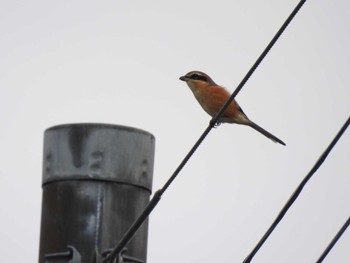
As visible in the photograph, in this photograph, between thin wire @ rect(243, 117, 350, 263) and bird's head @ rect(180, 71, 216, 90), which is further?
bird's head @ rect(180, 71, 216, 90)

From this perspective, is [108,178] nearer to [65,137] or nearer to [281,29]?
[65,137]

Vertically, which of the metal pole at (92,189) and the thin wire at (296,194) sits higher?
the thin wire at (296,194)

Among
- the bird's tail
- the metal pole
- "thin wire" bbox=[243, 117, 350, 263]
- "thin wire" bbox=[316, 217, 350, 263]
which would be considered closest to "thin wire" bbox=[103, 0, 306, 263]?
the metal pole

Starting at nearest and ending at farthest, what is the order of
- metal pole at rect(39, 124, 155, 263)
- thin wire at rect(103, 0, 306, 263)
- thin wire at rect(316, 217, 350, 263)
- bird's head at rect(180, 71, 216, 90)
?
thin wire at rect(316, 217, 350, 263), thin wire at rect(103, 0, 306, 263), metal pole at rect(39, 124, 155, 263), bird's head at rect(180, 71, 216, 90)

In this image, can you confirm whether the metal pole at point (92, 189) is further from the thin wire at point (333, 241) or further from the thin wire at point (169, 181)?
the thin wire at point (333, 241)

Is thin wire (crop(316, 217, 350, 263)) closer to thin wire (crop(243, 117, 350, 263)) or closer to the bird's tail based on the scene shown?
thin wire (crop(243, 117, 350, 263))

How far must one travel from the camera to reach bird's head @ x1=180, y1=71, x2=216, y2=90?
10.3 metres

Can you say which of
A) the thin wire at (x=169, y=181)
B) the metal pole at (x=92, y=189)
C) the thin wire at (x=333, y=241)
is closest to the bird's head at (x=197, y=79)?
the metal pole at (x=92, y=189)

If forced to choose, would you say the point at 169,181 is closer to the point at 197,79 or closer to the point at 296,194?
the point at 296,194

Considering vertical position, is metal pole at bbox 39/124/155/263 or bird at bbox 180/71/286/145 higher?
bird at bbox 180/71/286/145

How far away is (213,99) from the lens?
1006cm

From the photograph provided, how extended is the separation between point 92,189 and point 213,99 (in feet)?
15.8

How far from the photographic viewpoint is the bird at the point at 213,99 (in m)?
10.0

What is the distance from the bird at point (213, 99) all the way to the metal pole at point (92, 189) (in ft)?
14.8
